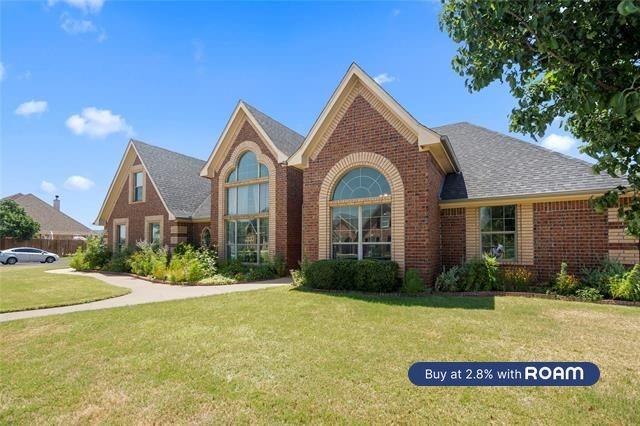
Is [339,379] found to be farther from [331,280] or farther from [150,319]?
[331,280]

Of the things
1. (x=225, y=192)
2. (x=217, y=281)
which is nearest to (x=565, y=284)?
(x=217, y=281)

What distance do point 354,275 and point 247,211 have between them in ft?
25.3

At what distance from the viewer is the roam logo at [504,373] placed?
13.9 feet

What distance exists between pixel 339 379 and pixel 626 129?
12.7 ft

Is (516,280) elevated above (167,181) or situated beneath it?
situated beneath

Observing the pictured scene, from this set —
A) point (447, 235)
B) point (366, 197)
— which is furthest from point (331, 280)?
point (447, 235)

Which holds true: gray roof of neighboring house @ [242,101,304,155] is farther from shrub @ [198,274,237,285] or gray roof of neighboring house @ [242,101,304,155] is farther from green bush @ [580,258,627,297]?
green bush @ [580,258,627,297]

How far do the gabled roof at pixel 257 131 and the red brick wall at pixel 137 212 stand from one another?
4062 millimetres

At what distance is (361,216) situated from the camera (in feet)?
37.9

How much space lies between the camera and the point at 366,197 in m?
11.4

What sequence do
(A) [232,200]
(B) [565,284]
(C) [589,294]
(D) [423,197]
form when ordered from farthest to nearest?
(A) [232,200]
(D) [423,197]
(B) [565,284]
(C) [589,294]

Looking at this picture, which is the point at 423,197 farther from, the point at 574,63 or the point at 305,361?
the point at 574,63

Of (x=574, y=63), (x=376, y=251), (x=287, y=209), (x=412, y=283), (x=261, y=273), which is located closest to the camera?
(x=574, y=63)

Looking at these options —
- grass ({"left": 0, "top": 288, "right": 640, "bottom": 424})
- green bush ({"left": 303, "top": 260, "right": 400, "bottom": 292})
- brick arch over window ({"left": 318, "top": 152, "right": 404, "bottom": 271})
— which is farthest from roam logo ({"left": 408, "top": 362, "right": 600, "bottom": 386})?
brick arch over window ({"left": 318, "top": 152, "right": 404, "bottom": 271})
